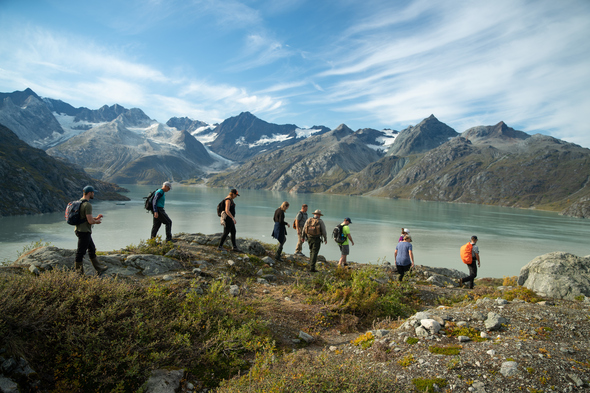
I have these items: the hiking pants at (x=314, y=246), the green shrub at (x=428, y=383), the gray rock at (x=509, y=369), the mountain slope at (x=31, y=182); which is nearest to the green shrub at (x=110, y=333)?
the green shrub at (x=428, y=383)

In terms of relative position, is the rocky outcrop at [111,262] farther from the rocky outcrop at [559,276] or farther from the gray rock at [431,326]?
the rocky outcrop at [559,276]

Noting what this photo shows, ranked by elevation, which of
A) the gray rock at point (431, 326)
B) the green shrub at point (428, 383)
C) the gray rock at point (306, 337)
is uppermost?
the gray rock at point (431, 326)

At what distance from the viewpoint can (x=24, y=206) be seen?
74.0 m

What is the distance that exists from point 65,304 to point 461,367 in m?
6.78

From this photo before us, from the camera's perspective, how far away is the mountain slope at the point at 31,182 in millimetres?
74125

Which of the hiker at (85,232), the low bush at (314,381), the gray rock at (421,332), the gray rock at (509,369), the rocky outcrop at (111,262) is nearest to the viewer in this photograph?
the low bush at (314,381)

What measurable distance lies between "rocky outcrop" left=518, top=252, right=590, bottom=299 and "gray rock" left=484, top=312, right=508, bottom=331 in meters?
8.94

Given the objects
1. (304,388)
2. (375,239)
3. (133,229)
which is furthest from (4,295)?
(133,229)

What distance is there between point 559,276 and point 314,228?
1149 cm

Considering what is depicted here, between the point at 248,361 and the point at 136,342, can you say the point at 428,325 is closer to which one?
the point at 248,361

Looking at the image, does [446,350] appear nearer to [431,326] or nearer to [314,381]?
[431,326]

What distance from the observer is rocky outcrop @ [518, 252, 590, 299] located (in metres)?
12.6

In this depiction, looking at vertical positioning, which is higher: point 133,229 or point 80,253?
point 80,253

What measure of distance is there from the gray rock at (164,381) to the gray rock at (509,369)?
5.28 metres
